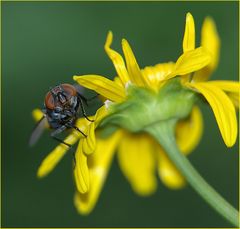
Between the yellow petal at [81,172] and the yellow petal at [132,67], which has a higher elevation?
the yellow petal at [132,67]

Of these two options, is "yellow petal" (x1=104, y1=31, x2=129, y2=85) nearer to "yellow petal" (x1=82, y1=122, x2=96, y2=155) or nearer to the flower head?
the flower head

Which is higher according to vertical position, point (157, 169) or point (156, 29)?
point (156, 29)

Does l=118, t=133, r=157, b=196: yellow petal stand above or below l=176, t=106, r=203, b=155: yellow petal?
below

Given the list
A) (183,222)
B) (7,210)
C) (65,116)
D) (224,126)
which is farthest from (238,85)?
(7,210)

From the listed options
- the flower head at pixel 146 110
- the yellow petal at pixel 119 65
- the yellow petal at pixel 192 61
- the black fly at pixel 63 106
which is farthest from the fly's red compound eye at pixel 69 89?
the yellow petal at pixel 192 61

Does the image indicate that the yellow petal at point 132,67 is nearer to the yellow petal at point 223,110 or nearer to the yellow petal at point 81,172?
the yellow petal at point 223,110

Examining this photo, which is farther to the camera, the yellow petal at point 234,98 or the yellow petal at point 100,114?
the yellow petal at point 234,98

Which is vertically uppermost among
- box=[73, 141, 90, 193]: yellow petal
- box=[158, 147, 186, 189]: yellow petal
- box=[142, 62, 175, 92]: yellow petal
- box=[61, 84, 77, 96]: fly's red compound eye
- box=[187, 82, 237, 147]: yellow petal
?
box=[142, 62, 175, 92]: yellow petal

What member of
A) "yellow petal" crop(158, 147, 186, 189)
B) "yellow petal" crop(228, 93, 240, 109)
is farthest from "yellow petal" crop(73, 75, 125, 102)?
"yellow petal" crop(158, 147, 186, 189)

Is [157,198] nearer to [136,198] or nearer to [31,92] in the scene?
[136,198]
